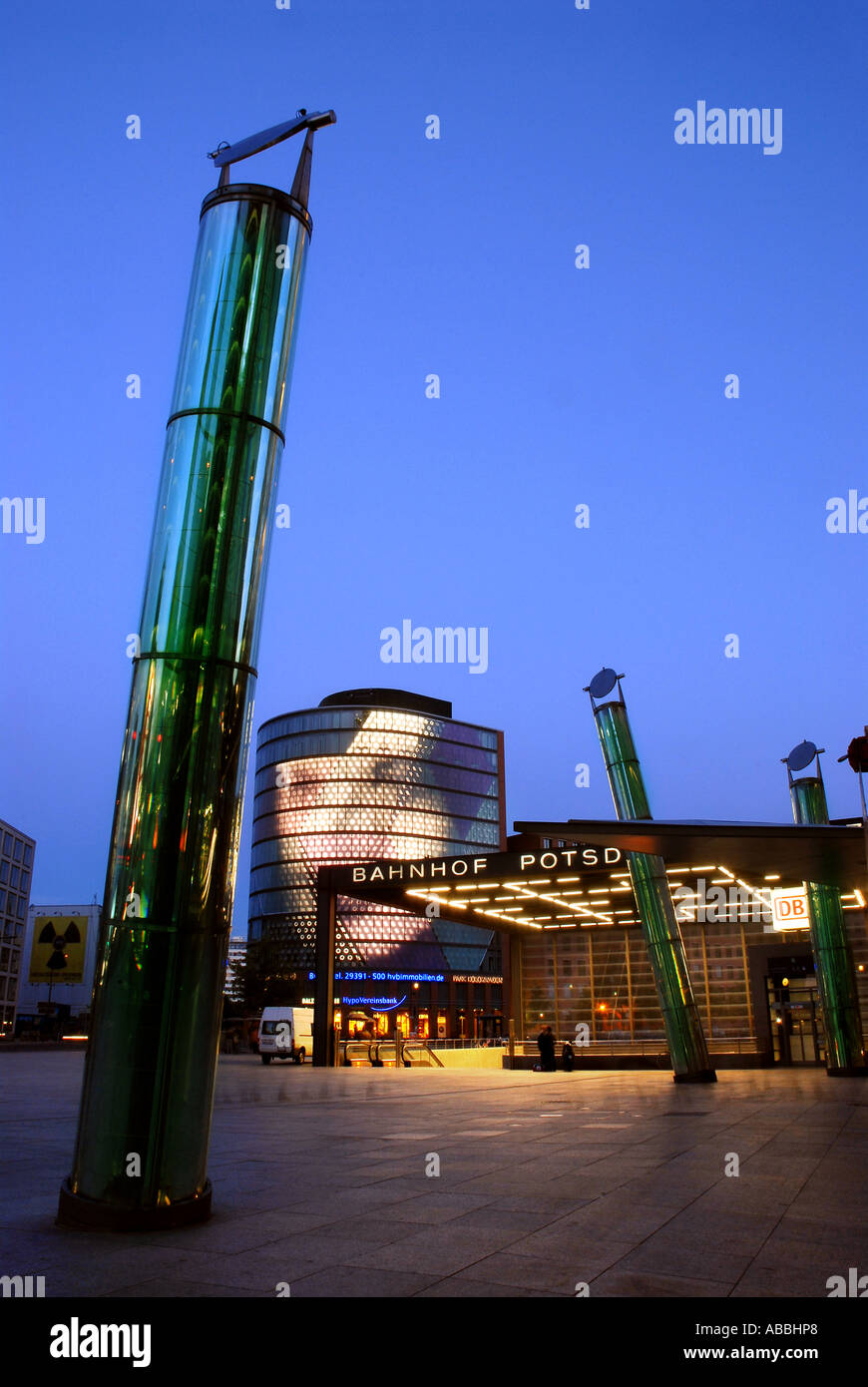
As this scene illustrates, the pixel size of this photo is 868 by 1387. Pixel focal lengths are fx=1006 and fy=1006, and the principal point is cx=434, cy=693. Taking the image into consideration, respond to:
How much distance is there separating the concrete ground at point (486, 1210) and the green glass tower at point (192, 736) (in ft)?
2.26

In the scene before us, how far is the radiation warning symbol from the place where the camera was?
94.2m

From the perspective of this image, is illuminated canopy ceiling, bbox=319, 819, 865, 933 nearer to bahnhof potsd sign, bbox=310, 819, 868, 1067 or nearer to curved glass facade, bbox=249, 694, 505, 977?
bahnhof potsd sign, bbox=310, 819, 868, 1067

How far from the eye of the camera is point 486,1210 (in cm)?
802

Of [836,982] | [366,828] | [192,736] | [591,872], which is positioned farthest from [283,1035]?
[366,828]

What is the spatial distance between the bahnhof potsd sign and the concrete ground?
17055 millimetres

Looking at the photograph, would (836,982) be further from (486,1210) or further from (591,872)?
(486,1210)

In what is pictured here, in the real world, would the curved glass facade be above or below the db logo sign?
above

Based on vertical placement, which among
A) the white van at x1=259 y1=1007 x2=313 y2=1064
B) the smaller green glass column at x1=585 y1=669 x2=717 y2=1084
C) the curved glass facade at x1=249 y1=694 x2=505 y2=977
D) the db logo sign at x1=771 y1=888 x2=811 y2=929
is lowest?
the white van at x1=259 y1=1007 x2=313 y2=1064

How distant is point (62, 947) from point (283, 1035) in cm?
4805

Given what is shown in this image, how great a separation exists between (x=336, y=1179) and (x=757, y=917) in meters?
35.6

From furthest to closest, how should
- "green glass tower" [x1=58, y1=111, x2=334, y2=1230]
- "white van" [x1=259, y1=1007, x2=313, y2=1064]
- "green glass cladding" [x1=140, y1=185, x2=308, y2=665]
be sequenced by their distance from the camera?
"white van" [x1=259, y1=1007, x2=313, y2=1064]
"green glass cladding" [x1=140, y1=185, x2=308, y2=665]
"green glass tower" [x1=58, y1=111, x2=334, y2=1230]

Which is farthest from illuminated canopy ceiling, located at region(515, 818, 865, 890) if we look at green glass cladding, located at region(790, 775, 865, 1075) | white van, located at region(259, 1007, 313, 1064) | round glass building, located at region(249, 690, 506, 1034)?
round glass building, located at region(249, 690, 506, 1034)

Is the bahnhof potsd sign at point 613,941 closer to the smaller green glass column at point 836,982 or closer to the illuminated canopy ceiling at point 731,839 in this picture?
the smaller green glass column at point 836,982

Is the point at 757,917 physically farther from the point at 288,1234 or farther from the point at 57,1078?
the point at 288,1234
